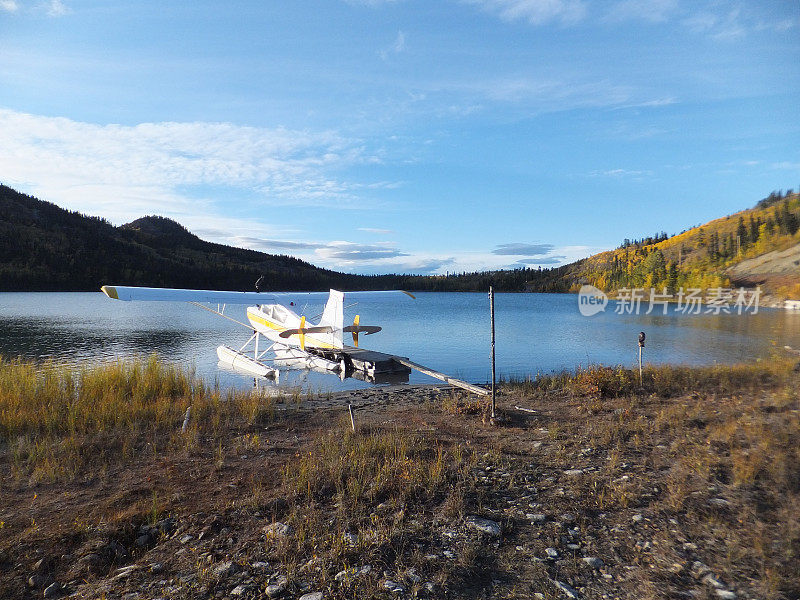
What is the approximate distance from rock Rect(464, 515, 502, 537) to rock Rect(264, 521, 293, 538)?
1522 millimetres

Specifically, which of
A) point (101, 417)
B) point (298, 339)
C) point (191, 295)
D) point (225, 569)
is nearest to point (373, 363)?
point (298, 339)

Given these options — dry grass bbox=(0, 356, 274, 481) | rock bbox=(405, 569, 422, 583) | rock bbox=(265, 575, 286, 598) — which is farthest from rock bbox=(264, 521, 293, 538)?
dry grass bbox=(0, 356, 274, 481)

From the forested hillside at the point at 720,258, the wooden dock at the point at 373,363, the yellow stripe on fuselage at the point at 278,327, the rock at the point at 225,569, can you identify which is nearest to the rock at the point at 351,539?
the rock at the point at 225,569

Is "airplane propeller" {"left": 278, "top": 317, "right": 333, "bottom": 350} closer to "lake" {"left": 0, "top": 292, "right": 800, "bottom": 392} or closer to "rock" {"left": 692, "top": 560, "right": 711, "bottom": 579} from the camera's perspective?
"lake" {"left": 0, "top": 292, "right": 800, "bottom": 392}

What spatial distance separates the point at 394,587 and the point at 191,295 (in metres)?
13.8

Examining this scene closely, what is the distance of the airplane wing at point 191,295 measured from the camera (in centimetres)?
1177

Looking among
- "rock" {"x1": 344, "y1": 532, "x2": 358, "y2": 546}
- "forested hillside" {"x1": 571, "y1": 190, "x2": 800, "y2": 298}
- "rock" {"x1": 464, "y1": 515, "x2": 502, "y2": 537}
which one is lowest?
"rock" {"x1": 464, "y1": 515, "x2": 502, "y2": 537}

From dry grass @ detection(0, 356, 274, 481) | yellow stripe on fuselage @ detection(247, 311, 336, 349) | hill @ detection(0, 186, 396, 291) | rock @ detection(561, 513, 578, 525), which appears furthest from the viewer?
hill @ detection(0, 186, 396, 291)

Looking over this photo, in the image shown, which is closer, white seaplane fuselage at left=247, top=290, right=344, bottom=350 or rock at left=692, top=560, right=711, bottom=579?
rock at left=692, top=560, right=711, bottom=579

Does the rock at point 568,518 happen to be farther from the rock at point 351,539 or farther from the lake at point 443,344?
the lake at point 443,344

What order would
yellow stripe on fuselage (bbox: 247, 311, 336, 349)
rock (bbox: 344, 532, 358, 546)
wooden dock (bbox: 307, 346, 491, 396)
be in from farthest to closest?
1. yellow stripe on fuselage (bbox: 247, 311, 336, 349)
2. wooden dock (bbox: 307, 346, 491, 396)
3. rock (bbox: 344, 532, 358, 546)

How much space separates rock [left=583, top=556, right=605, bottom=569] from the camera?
2893 mm

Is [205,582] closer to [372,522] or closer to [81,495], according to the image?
[372,522]

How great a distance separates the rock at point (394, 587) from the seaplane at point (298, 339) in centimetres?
1078
